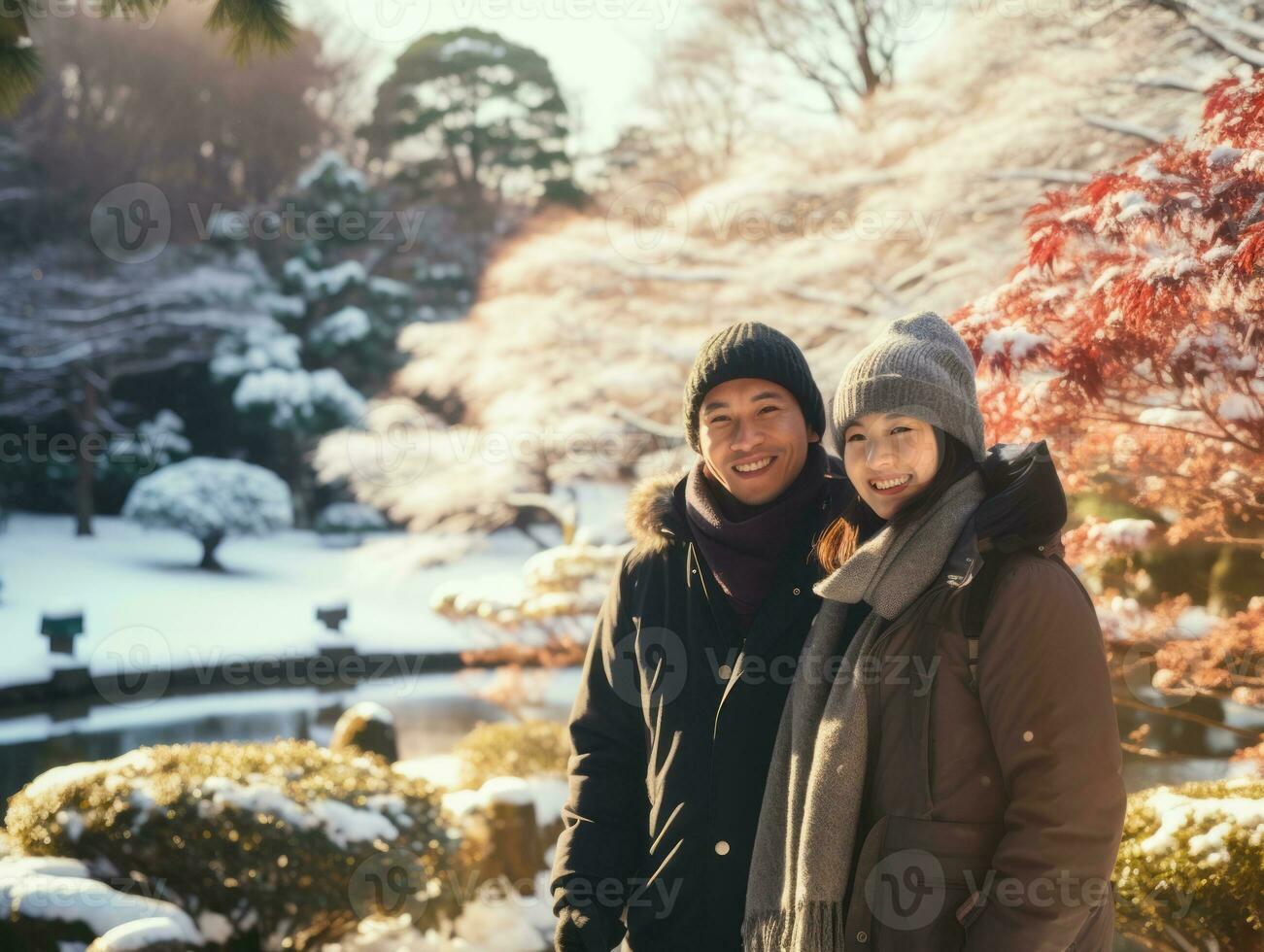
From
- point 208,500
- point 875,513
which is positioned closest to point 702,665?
point 875,513

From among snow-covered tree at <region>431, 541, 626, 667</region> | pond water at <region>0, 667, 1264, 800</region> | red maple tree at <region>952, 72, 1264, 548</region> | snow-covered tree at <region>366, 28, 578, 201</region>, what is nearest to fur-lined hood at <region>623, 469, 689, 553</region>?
red maple tree at <region>952, 72, 1264, 548</region>

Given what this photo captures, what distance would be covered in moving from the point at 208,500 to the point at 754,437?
1022 centimetres

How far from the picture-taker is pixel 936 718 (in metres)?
1.18

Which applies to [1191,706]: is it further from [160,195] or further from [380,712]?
[160,195]

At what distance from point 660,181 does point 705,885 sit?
815 cm

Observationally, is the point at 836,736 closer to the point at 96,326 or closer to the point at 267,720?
the point at 267,720

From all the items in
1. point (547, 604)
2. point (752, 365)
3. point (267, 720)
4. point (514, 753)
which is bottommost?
point (267, 720)

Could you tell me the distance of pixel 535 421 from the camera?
6.89m

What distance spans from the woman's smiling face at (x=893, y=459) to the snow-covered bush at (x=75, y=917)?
2380 millimetres

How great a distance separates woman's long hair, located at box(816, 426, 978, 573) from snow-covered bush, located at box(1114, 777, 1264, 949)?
5.66 ft

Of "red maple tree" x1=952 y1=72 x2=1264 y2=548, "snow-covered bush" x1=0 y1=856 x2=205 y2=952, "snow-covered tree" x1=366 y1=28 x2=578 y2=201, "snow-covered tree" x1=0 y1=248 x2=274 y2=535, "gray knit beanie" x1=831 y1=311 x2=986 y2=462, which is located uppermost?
"snow-covered tree" x1=366 y1=28 x2=578 y2=201

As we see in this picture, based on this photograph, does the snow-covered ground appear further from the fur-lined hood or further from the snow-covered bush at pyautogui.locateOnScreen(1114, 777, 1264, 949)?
the fur-lined hood

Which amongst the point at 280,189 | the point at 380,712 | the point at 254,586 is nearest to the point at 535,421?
the point at 380,712

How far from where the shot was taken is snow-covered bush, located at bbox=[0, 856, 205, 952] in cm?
270
